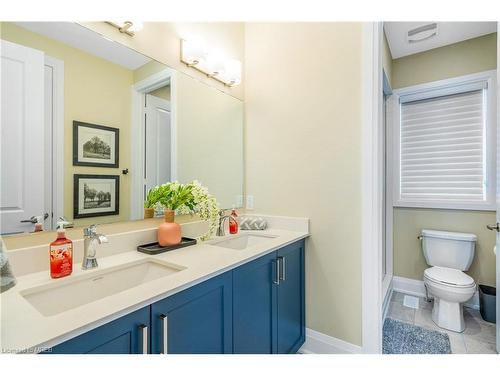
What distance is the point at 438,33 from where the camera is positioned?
231 centimetres

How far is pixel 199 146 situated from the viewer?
182cm

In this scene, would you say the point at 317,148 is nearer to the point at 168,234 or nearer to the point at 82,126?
the point at 168,234

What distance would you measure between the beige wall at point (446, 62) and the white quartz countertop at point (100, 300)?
2602 millimetres

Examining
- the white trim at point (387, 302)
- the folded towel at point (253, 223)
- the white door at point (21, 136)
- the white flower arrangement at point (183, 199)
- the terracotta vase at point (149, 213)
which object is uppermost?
the white door at point (21, 136)

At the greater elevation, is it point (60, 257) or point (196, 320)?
point (60, 257)

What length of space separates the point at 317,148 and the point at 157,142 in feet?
3.44

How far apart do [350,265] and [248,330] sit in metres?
0.79

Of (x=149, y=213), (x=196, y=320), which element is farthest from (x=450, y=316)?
(x=149, y=213)

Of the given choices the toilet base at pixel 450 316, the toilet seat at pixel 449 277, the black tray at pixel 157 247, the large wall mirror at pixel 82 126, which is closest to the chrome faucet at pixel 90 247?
the large wall mirror at pixel 82 126

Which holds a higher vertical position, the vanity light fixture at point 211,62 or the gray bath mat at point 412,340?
the vanity light fixture at point 211,62

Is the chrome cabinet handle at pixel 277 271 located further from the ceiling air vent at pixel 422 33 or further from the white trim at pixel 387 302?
the ceiling air vent at pixel 422 33

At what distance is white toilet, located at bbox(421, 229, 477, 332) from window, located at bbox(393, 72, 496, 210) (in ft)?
1.11

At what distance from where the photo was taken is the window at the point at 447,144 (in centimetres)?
235

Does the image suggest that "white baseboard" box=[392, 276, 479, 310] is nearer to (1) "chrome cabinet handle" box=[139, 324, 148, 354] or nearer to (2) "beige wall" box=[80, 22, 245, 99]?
(2) "beige wall" box=[80, 22, 245, 99]
